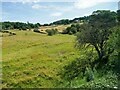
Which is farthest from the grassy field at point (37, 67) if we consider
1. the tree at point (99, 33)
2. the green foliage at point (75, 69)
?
the tree at point (99, 33)

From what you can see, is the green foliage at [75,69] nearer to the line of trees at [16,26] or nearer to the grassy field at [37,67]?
the grassy field at [37,67]

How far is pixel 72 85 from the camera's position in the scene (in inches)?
Result: 1251

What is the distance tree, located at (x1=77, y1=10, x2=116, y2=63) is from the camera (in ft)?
134

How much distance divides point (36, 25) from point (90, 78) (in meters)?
94.5

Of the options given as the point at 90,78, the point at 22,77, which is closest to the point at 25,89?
the point at 22,77

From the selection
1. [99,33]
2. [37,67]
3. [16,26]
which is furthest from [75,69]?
[16,26]

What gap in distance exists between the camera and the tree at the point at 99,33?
1607 inches

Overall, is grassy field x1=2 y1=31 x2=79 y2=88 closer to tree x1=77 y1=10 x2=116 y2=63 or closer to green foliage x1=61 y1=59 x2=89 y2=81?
green foliage x1=61 y1=59 x2=89 y2=81

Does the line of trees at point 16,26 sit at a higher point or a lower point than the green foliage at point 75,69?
higher

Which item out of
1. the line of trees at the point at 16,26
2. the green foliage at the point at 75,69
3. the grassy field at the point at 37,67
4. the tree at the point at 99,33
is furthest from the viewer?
the line of trees at the point at 16,26

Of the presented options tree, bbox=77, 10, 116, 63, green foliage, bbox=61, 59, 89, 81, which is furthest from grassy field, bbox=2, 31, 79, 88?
tree, bbox=77, 10, 116, 63

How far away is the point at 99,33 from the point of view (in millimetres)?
41250

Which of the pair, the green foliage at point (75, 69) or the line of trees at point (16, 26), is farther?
the line of trees at point (16, 26)

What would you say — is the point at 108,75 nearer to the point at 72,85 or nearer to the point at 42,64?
the point at 72,85
